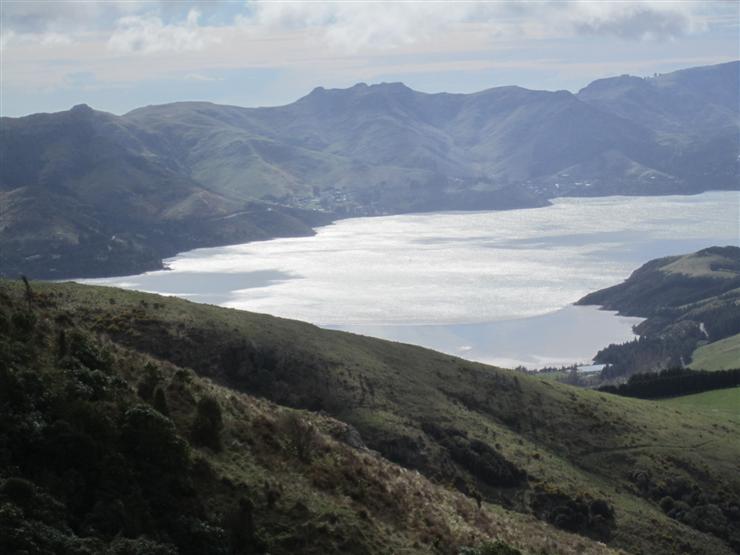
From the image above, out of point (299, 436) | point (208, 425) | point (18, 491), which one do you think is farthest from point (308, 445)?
point (18, 491)

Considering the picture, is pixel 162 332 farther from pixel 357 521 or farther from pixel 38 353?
pixel 357 521

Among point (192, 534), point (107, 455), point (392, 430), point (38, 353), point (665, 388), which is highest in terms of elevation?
point (38, 353)

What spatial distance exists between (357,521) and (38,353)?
14.9 metres

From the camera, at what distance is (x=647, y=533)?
67.8m

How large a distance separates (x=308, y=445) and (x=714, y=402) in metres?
95.6

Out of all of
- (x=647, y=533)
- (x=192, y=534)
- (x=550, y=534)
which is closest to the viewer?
(x=192, y=534)

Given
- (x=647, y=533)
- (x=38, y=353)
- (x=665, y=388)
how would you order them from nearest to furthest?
(x=38, y=353) < (x=647, y=533) < (x=665, y=388)

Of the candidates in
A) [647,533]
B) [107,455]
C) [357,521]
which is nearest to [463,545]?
[357,521]

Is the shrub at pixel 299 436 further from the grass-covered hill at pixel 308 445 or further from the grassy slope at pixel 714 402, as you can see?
the grassy slope at pixel 714 402

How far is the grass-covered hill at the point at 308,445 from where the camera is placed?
31000 millimetres

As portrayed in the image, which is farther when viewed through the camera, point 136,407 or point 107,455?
point 136,407

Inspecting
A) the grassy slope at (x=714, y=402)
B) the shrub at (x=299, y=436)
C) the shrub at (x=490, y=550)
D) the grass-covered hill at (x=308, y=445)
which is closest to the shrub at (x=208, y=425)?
the grass-covered hill at (x=308, y=445)

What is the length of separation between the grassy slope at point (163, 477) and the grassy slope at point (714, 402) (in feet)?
242

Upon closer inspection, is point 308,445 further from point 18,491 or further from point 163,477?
point 18,491
